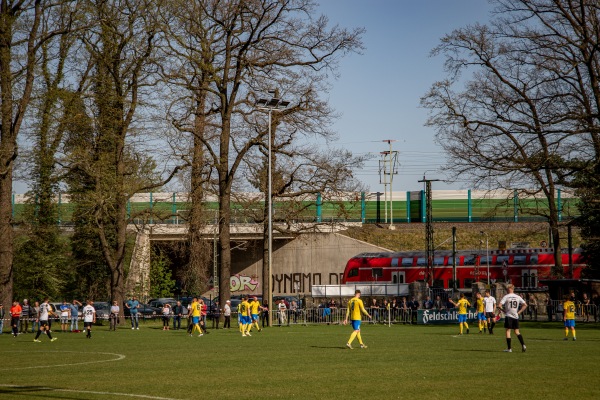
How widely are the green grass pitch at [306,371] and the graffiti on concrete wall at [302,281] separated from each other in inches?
1779

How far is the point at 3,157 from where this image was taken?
132 feet

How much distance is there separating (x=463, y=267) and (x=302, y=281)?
16.9 metres

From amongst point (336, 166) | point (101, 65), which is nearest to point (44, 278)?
point (101, 65)

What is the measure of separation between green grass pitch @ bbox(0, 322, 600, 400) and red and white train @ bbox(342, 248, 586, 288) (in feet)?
104

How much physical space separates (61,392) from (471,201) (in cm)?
6822

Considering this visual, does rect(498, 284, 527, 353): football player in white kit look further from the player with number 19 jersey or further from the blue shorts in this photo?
the blue shorts

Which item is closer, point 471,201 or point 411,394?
point 411,394

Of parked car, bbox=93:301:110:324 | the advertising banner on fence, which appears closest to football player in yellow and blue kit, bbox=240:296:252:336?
the advertising banner on fence

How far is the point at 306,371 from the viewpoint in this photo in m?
18.6

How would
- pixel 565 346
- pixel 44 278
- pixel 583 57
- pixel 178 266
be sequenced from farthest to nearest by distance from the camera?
pixel 178 266 < pixel 44 278 < pixel 583 57 < pixel 565 346

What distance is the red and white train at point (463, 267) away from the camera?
59.8m

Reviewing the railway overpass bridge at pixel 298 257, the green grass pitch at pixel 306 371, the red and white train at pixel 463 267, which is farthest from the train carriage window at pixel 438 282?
the green grass pitch at pixel 306 371

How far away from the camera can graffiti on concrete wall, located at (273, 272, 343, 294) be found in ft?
244

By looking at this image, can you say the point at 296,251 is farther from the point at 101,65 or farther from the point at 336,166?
the point at 101,65
